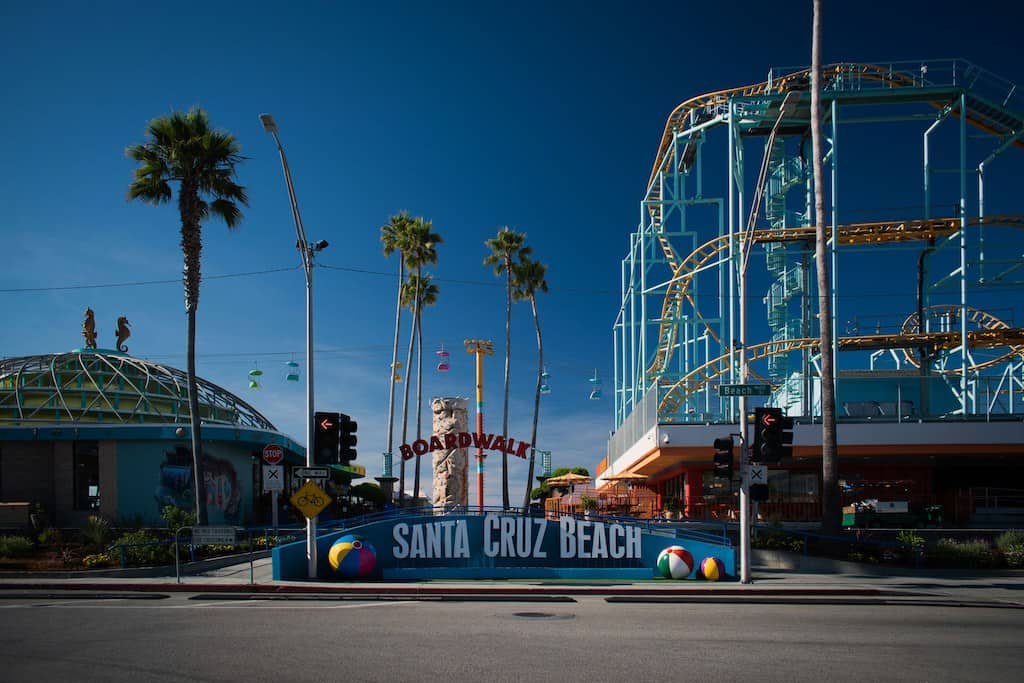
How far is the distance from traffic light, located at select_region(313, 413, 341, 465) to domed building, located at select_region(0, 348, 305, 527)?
14107mm

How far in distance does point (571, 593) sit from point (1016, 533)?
50.2 feet

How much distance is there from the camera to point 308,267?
77.1 ft

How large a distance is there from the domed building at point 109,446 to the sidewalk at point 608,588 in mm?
11131

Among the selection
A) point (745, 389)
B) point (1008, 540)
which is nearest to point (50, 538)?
point (745, 389)

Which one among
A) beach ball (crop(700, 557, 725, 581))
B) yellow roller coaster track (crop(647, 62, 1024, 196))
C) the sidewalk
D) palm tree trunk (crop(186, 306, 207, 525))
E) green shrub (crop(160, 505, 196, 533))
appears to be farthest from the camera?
yellow roller coaster track (crop(647, 62, 1024, 196))

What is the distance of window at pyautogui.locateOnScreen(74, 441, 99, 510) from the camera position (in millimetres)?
34000

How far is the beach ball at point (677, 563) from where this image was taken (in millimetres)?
23641

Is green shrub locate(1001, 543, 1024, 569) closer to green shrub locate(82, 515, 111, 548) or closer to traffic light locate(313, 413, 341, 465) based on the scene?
traffic light locate(313, 413, 341, 465)

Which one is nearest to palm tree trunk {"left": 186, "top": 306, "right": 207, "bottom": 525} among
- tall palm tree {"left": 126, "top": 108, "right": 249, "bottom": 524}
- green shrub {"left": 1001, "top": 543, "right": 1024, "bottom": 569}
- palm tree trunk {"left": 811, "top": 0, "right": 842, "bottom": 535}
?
tall palm tree {"left": 126, "top": 108, "right": 249, "bottom": 524}

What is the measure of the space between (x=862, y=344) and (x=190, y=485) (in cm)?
3183

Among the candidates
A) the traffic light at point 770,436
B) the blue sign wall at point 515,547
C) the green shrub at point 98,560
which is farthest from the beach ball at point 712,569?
the green shrub at point 98,560

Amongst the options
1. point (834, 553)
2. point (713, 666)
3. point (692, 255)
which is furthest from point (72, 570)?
point (692, 255)

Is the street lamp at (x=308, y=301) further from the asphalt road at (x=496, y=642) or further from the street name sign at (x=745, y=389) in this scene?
the street name sign at (x=745, y=389)

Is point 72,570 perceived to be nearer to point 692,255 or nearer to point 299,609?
point 299,609
